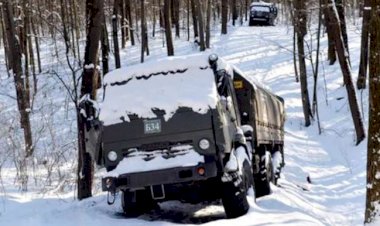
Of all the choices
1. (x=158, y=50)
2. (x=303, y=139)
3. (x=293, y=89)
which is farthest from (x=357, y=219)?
(x=158, y=50)

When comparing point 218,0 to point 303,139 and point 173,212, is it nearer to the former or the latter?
point 303,139

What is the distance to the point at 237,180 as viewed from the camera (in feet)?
27.8

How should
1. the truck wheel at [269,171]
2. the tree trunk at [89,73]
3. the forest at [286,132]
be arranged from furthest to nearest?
1. the truck wheel at [269,171]
2. the tree trunk at [89,73]
3. the forest at [286,132]

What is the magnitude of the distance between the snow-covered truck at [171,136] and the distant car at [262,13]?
40.1 m

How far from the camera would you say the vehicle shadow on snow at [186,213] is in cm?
891

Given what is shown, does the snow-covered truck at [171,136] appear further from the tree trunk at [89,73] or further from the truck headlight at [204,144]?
the tree trunk at [89,73]

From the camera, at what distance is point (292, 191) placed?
41.1 ft

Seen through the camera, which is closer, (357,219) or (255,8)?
(357,219)

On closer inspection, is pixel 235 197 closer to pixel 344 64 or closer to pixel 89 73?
pixel 89 73

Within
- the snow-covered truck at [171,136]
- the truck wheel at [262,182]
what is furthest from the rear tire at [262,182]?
A: the snow-covered truck at [171,136]

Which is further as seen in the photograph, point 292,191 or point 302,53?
point 302,53

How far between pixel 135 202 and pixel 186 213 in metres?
1.13

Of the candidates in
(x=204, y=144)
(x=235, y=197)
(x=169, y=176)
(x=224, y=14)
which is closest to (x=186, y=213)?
(x=235, y=197)

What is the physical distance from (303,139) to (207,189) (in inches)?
571
